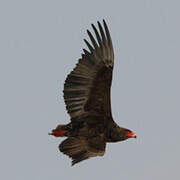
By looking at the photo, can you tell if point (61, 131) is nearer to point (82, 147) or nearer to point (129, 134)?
point (82, 147)

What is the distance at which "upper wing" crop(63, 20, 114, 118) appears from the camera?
7.07 m

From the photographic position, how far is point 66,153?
715 cm

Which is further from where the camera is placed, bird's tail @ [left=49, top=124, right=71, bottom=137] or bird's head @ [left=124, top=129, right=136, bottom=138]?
bird's head @ [left=124, top=129, right=136, bottom=138]

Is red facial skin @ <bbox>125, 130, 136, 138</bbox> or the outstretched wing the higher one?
red facial skin @ <bbox>125, 130, 136, 138</bbox>

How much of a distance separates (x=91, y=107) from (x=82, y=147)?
97cm

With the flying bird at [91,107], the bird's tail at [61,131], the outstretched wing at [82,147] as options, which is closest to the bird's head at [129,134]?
the flying bird at [91,107]

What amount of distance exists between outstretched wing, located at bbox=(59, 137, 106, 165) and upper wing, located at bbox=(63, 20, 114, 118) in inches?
23.9

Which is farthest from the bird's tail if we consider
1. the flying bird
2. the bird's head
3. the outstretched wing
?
the bird's head

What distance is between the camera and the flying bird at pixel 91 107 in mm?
7074

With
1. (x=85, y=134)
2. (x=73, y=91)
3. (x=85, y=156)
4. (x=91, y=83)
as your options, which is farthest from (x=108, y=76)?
(x=85, y=156)

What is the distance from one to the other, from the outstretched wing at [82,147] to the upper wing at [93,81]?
1.99 ft

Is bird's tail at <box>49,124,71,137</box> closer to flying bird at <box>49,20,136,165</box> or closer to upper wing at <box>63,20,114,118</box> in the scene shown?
flying bird at <box>49,20,136,165</box>

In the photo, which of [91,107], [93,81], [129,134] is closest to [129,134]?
[129,134]

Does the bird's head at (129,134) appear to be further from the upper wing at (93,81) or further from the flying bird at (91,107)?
the upper wing at (93,81)
